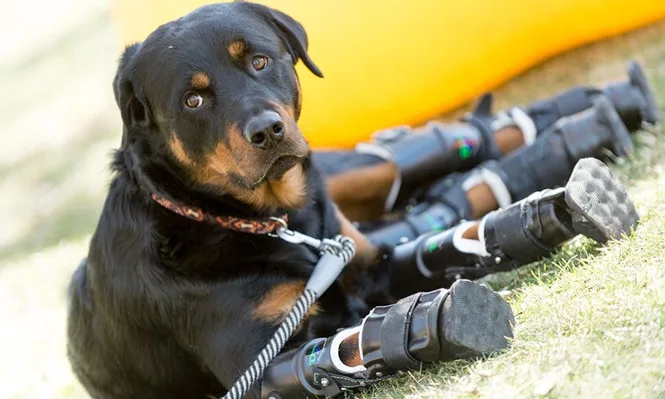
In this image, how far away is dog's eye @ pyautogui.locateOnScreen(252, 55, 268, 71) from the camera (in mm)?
3031

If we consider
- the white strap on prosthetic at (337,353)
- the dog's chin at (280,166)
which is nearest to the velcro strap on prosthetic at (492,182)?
the dog's chin at (280,166)

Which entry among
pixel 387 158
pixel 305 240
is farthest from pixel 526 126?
pixel 305 240

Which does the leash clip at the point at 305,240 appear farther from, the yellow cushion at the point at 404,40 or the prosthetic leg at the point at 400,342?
the yellow cushion at the point at 404,40

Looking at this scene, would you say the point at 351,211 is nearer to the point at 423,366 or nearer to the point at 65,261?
the point at 423,366

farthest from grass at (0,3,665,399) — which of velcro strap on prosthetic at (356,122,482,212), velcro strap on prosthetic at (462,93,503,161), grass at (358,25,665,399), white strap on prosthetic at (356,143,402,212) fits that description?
white strap on prosthetic at (356,143,402,212)

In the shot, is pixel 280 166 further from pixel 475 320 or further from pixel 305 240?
pixel 475 320

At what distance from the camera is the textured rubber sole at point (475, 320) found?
2363 mm

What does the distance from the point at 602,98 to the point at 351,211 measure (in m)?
1.38

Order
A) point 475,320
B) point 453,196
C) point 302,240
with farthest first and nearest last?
point 453,196 < point 302,240 < point 475,320

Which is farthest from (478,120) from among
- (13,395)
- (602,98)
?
(13,395)

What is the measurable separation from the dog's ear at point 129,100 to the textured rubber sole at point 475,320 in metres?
1.37

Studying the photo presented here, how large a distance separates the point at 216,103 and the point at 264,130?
9.4 inches

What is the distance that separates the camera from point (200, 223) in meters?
3.04

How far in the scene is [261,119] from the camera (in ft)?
9.10
